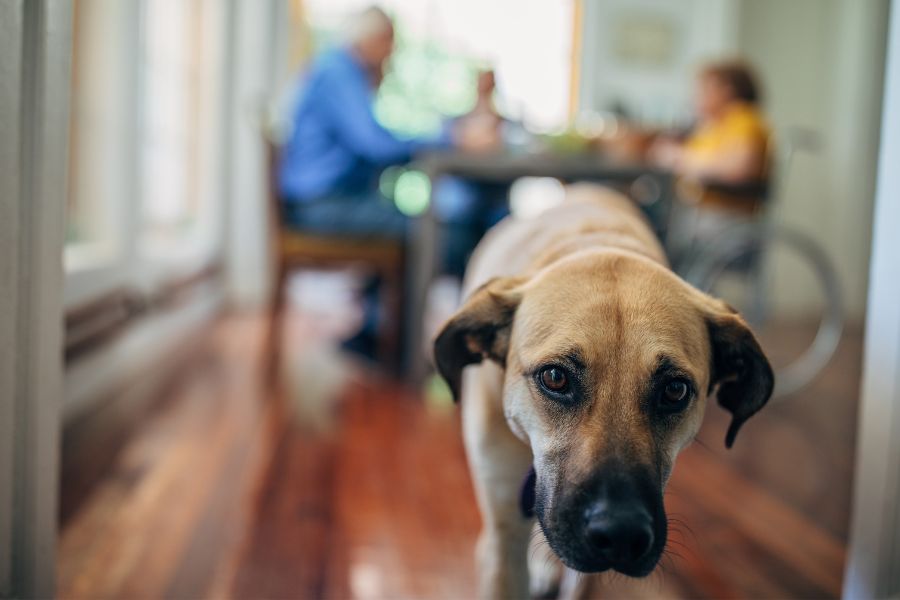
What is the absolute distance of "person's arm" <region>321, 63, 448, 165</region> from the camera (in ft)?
10.8

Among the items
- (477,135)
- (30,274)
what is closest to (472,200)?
(477,135)

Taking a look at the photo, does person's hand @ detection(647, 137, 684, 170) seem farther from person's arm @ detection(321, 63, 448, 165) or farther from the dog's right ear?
the dog's right ear

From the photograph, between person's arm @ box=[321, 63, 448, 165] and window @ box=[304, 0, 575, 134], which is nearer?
person's arm @ box=[321, 63, 448, 165]

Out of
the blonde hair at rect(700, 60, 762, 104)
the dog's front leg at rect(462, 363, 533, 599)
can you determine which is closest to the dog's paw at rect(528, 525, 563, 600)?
the dog's front leg at rect(462, 363, 533, 599)

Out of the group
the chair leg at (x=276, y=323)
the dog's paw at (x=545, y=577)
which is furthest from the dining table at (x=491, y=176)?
the dog's paw at (x=545, y=577)

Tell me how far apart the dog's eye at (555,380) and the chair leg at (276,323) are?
2.49 meters

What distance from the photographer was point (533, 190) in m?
6.94

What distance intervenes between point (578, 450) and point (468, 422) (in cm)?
34

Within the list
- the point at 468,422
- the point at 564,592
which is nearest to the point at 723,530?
the point at 564,592

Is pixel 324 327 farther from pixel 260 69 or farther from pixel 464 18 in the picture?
pixel 464 18

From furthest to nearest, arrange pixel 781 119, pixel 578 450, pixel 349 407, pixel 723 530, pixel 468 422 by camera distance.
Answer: pixel 781 119, pixel 349 407, pixel 723 530, pixel 468 422, pixel 578 450

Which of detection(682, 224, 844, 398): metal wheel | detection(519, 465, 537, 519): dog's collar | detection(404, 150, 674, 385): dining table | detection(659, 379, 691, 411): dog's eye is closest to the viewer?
detection(659, 379, 691, 411): dog's eye

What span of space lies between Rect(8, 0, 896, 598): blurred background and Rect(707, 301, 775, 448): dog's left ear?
455 mm

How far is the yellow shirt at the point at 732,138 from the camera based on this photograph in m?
3.20
